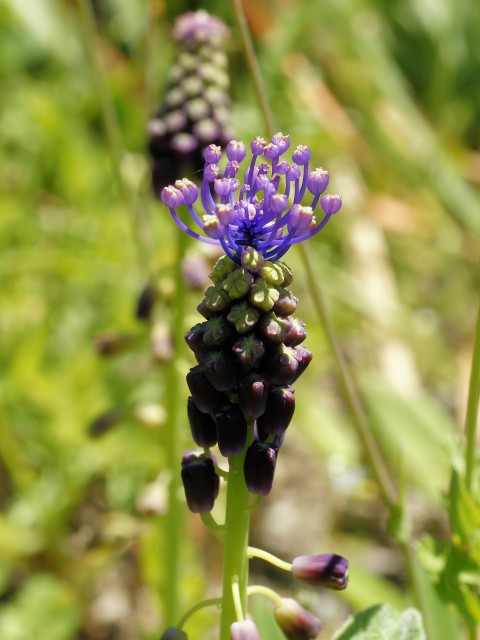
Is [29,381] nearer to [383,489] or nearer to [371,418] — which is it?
[371,418]

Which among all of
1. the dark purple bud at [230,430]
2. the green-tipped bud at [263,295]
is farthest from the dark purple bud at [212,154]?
the dark purple bud at [230,430]

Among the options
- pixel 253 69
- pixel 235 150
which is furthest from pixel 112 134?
pixel 235 150

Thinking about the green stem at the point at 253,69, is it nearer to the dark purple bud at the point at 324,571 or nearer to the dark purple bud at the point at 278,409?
the dark purple bud at the point at 278,409

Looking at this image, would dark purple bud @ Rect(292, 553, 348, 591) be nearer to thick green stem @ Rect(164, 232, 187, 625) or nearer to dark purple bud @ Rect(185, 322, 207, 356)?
dark purple bud @ Rect(185, 322, 207, 356)

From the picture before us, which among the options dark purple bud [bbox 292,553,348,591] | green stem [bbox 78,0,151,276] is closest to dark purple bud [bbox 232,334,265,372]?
dark purple bud [bbox 292,553,348,591]

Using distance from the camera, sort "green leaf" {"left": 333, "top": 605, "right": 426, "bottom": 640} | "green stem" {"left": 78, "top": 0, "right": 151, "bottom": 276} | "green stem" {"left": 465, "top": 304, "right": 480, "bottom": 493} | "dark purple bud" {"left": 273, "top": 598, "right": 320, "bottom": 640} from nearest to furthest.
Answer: "dark purple bud" {"left": 273, "top": 598, "right": 320, "bottom": 640} < "green leaf" {"left": 333, "top": 605, "right": 426, "bottom": 640} < "green stem" {"left": 465, "top": 304, "right": 480, "bottom": 493} < "green stem" {"left": 78, "top": 0, "right": 151, "bottom": 276}

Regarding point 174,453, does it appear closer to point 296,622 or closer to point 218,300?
point 296,622
